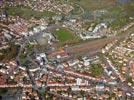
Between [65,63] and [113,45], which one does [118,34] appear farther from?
[65,63]

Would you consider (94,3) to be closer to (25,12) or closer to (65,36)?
(25,12)

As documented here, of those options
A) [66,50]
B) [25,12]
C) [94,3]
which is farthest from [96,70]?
[94,3]

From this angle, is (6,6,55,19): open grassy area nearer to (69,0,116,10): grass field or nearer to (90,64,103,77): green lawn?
(69,0,116,10): grass field

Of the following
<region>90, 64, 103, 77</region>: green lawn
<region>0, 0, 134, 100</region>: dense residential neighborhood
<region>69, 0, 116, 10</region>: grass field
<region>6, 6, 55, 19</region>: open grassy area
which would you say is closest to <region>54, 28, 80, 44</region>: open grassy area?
<region>0, 0, 134, 100</region>: dense residential neighborhood

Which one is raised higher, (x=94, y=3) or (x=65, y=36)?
(x=94, y=3)

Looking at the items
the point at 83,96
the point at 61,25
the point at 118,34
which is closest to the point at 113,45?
the point at 118,34

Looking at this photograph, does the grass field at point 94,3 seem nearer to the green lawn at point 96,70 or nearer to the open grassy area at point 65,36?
the open grassy area at point 65,36

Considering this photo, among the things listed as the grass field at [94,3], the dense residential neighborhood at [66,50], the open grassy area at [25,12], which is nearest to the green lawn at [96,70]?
the dense residential neighborhood at [66,50]
